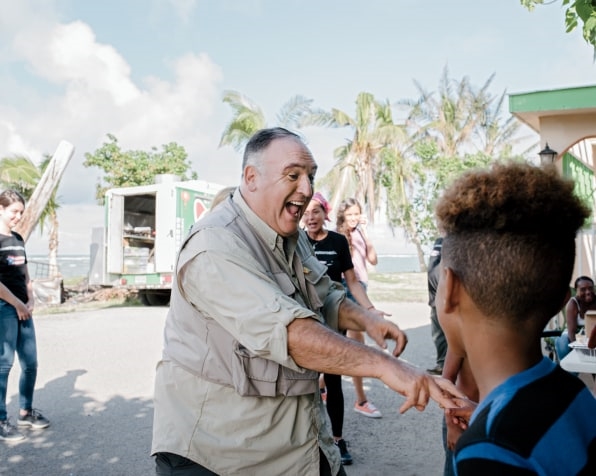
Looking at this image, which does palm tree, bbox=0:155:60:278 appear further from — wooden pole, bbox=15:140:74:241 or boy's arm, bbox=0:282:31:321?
boy's arm, bbox=0:282:31:321

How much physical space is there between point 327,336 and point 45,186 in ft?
42.6

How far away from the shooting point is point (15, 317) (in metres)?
5.43

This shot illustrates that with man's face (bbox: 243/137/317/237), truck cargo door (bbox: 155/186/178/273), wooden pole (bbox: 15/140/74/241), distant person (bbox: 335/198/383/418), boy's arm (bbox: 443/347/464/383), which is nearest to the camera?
man's face (bbox: 243/137/317/237)

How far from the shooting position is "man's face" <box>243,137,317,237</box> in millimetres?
2225

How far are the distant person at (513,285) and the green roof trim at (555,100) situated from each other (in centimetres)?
927

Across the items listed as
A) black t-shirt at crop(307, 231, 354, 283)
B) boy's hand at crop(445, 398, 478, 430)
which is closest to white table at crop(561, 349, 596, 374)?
black t-shirt at crop(307, 231, 354, 283)

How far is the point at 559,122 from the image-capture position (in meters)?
10.2

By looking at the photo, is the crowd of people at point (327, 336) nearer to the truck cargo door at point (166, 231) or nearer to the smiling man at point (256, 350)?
the smiling man at point (256, 350)

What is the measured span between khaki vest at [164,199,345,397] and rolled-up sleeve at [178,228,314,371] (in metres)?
0.05

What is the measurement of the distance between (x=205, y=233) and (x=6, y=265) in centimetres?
428

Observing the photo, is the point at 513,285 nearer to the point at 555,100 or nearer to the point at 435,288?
the point at 435,288

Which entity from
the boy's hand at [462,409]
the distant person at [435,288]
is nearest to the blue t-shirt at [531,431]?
the boy's hand at [462,409]

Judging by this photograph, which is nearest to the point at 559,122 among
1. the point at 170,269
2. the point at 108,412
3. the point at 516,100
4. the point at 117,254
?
the point at 516,100

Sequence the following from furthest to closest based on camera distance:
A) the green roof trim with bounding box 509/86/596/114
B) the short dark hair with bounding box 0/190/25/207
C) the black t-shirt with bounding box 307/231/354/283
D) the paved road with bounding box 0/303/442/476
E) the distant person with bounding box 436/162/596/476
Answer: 1. the green roof trim with bounding box 509/86/596/114
2. the short dark hair with bounding box 0/190/25/207
3. the black t-shirt with bounding box 307/231/354/283
4. the paved road with bounding box 0/303/442/476
5. the distant person with bounding box 436/162/596/476
